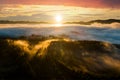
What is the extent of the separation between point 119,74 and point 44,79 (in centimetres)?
4566

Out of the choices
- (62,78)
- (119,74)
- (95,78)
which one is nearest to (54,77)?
(62,78)

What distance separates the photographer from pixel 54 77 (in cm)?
19775

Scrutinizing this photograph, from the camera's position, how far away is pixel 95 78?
19962cm

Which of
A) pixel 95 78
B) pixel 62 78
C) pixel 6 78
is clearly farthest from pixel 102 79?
pixel 6 78

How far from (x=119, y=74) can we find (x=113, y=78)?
5.82 metres

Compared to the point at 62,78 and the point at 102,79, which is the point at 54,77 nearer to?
the point at 62,78

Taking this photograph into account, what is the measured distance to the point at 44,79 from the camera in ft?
655

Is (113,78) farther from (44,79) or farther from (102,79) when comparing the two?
(44,79)

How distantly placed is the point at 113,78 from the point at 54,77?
3537 centimetres

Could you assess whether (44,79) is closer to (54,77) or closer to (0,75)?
(54,77)

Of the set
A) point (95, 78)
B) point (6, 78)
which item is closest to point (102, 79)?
point (95, 78)

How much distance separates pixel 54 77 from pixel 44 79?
21.6ft

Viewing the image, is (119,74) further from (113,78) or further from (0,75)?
(0,75)

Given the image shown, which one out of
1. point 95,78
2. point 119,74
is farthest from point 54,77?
point 119,74
